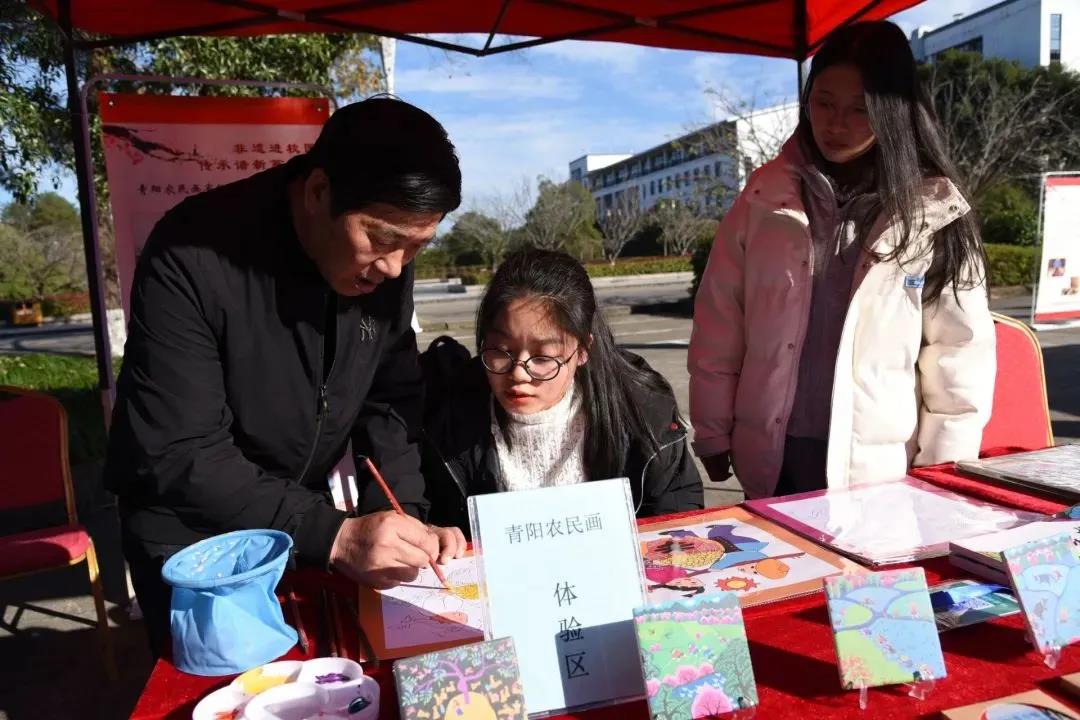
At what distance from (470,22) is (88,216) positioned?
1584 millimetres

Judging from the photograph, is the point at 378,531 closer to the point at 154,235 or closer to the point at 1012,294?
the point at 154,235

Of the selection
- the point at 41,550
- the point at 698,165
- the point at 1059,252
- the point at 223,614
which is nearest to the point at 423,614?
the point at 223,614

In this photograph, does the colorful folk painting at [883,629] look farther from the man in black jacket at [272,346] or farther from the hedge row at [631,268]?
the hedge row at [631,268]

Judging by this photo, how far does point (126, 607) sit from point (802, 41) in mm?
3640

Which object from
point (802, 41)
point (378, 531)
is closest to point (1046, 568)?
point (378, 531)

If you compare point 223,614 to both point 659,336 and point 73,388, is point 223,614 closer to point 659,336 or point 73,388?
point 73,388

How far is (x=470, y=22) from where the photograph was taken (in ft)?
9.39

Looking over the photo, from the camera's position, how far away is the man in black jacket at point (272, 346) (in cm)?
113

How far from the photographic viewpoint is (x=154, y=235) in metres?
1.23

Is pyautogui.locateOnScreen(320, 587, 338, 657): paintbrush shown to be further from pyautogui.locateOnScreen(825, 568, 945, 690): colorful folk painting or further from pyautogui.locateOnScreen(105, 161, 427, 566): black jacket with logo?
pyautogui.locateOnScreen(825, 568, 945, 690): colorful folk painting

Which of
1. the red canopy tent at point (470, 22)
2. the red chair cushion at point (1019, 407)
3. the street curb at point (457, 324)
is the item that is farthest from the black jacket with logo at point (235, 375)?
the street curb at point (457, 324)

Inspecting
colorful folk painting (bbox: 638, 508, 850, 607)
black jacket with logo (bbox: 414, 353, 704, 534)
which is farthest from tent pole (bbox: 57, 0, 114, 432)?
colorful folk painting (bbox: 638, 508, 850, 607)

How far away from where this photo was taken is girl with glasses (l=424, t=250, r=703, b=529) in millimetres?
1594

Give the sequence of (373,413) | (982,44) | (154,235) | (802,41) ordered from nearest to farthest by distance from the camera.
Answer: (154,235) < (373,413) < (802,41) < (982,44)
